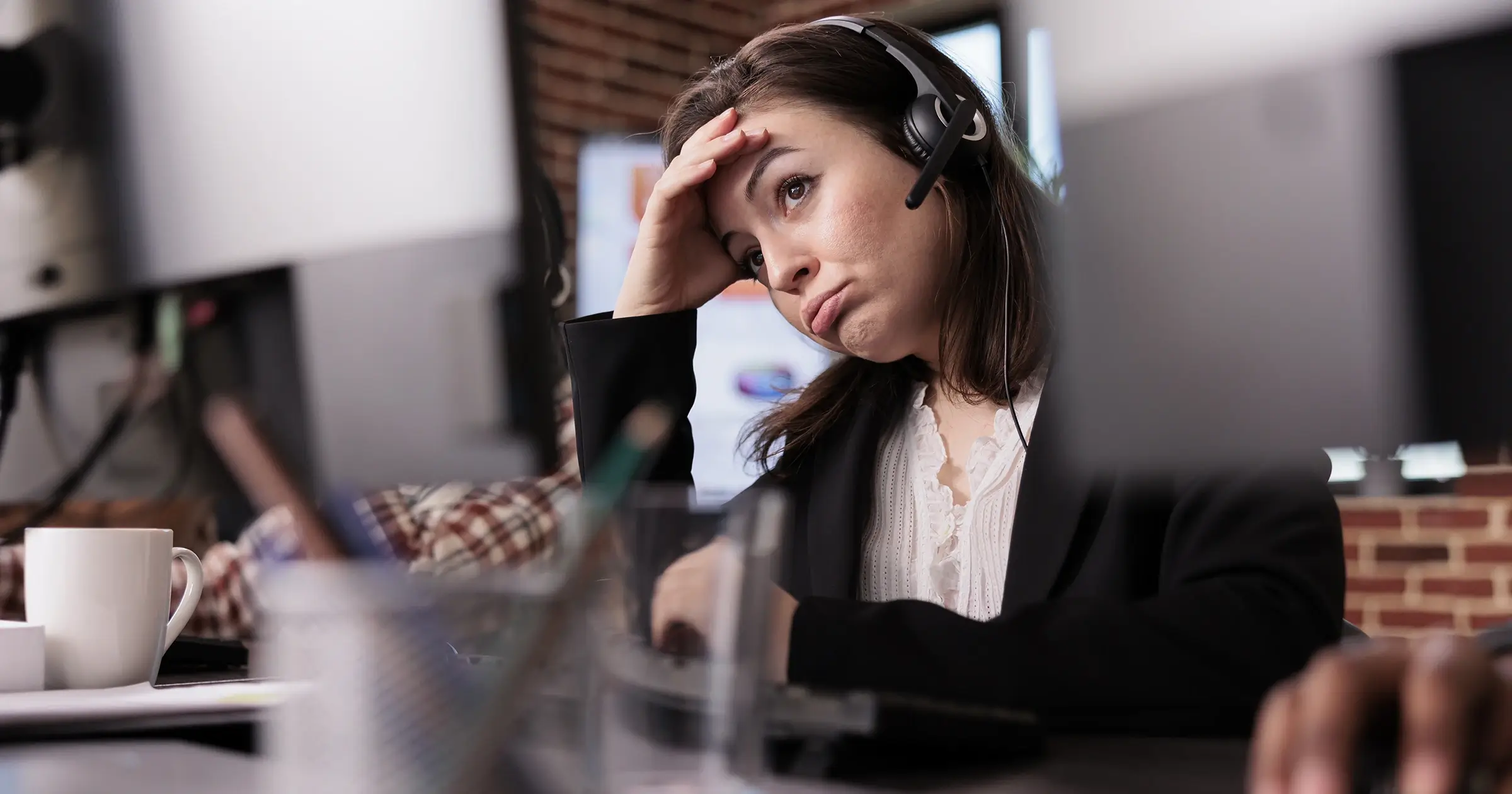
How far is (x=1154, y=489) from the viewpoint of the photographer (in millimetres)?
885

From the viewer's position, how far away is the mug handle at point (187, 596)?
31.9 inches

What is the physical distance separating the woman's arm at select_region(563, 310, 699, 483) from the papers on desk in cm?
41

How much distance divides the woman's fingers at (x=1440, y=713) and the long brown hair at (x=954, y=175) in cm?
76

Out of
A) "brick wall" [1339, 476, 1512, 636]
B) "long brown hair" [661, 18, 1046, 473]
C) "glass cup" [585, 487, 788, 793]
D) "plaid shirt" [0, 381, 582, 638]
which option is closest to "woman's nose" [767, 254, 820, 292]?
"long brown hair" [661, 18, 1046, 473]

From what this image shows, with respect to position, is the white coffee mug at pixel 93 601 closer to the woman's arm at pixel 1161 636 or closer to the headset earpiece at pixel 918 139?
the woman's arm at pixel 1161 636

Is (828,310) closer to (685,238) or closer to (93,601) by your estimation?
(685,238)

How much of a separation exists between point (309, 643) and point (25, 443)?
0.45 metres

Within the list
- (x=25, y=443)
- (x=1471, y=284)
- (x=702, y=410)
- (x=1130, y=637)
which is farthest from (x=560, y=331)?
(x=702, y=410)

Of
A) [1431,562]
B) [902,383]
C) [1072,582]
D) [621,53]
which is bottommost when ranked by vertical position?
[1431,562]

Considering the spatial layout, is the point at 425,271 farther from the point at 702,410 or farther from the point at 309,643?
the point at 702,410

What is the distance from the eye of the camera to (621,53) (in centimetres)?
351

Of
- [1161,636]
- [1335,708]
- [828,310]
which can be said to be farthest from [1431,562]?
[1335,708]

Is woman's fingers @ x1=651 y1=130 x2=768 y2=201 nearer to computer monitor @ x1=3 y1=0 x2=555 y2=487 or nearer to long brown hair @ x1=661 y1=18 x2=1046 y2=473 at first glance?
long brown hair @ x1=661 y1=18 x2=1046 y2=473

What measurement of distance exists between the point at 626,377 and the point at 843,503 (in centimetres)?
23
